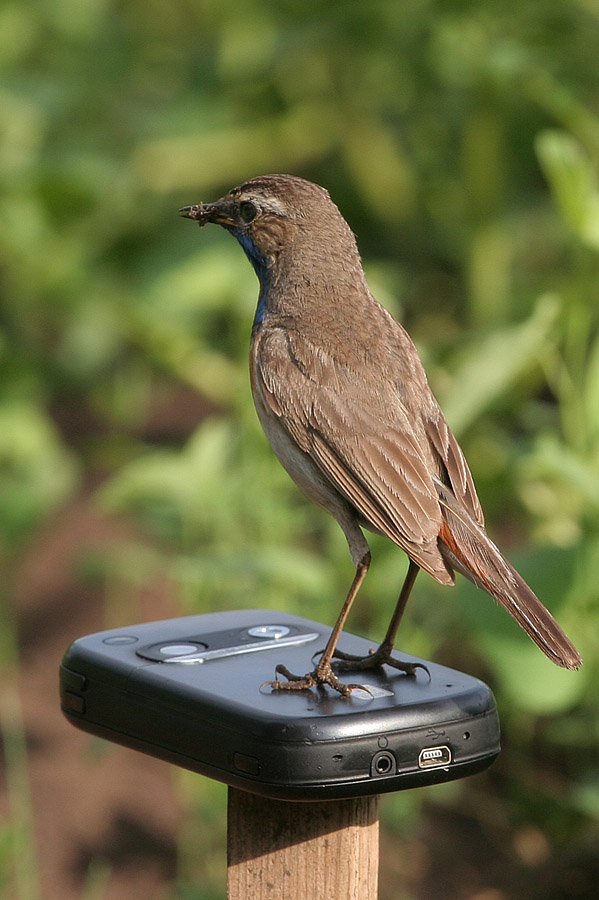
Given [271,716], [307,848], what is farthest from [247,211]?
[307,848]

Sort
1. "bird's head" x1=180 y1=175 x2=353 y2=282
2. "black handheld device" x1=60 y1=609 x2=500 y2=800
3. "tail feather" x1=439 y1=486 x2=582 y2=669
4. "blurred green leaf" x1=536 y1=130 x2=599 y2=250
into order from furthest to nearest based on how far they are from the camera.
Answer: "blurred green leaf" x1=536 y1=130 x2=599 y2=250 < "bird's head" x1=180 y1=175 x2=353 y2=282 < "tail feather" x1=439 y1=486 x2=582 y2=669 < "black handheld device" x1=60 y1=609 x2=500 y2=800

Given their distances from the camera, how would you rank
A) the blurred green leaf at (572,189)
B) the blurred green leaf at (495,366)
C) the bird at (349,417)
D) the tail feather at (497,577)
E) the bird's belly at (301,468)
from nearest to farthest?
the tail feather at (497,577) → the bird at (349,417) → the bird's belly at (301,468) → the blurred green leaf at (572,189) → the blurred green leaf at (495,366)

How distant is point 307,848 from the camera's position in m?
2.51

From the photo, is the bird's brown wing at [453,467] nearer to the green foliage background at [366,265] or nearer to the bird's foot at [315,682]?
the bird's foot at [315,682]

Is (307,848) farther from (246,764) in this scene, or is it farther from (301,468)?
(301,468)

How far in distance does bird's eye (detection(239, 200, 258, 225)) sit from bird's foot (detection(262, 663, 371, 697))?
1.04 meters

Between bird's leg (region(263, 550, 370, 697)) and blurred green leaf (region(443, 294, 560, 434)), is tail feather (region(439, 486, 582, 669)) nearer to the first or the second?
bird's leg (region(263, 550, 370, 697))

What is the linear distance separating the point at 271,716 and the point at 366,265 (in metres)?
4.07

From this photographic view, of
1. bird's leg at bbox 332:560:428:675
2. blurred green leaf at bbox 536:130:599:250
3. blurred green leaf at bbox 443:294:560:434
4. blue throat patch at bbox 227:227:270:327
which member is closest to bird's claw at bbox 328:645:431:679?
bird's leg at bbox 332:560:428:675

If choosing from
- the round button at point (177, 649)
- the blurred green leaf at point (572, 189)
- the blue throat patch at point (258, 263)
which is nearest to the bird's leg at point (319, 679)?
the round button at point (177, 649)

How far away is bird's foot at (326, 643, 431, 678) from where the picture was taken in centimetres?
267

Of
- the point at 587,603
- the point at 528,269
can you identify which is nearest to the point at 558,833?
the point at 587,603

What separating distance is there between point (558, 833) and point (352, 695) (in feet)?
7.99

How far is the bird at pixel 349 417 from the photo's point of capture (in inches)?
104
